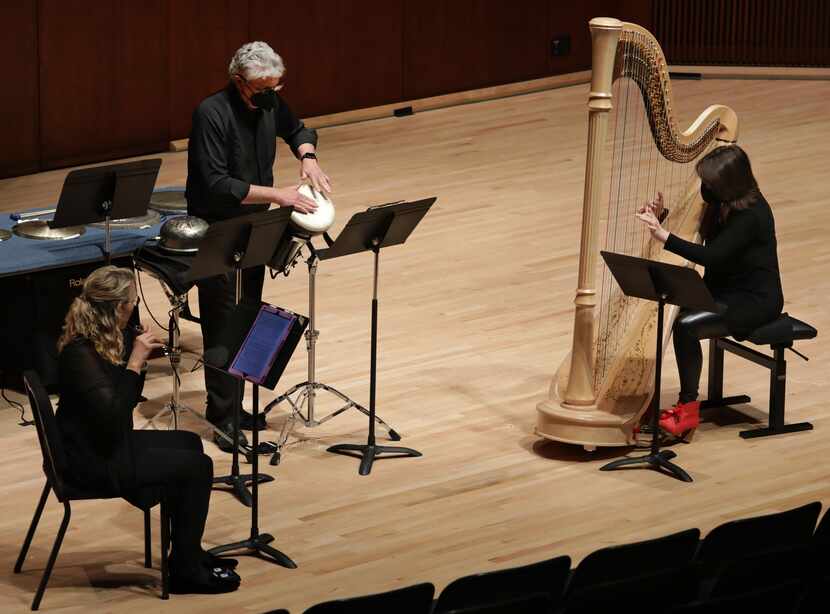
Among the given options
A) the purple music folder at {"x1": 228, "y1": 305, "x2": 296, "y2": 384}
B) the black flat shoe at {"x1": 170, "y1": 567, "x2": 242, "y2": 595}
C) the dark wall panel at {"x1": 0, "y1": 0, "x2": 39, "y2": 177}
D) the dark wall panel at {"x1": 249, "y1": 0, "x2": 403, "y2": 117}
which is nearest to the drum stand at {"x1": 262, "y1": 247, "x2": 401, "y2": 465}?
the purple music folder at {"x1": 228, "y1": 305, "x2": 296, "y2": 384}

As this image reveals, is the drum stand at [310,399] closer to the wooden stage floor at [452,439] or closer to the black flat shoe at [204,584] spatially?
the wooden stage floor at [452,439]

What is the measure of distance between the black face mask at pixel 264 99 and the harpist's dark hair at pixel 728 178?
1435 mm

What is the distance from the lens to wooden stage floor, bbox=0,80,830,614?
4469 millimetres

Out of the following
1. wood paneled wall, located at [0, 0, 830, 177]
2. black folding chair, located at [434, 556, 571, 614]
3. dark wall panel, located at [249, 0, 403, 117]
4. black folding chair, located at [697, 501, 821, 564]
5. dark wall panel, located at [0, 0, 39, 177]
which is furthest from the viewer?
dark wall panel, located at [249, 0, 403, 117]

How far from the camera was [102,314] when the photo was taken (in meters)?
4.12

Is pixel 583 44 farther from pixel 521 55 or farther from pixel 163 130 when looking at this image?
pixel 163 130

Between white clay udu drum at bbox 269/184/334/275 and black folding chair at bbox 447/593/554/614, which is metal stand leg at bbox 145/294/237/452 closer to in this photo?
white clay udu drum at bbox 269/184/334/275

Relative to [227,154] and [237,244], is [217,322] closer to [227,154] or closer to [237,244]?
[227,154]

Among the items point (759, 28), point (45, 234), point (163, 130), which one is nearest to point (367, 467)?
point (45, 234)

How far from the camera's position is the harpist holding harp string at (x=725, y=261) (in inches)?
203

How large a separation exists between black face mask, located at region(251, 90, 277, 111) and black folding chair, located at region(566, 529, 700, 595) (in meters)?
2.39

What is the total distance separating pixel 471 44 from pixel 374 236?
645 cm

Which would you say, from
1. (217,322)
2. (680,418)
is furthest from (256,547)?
(680,418)

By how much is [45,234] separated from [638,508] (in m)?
2.52
